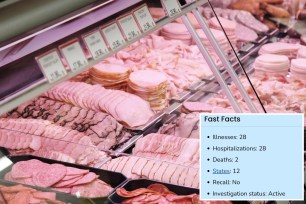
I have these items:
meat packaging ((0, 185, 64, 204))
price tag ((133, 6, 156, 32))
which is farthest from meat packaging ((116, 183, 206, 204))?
price tag ((133, 6, 156, 32))

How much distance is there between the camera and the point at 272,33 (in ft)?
14.0

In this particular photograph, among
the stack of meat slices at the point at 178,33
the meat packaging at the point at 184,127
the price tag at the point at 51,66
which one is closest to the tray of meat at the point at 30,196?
the price tag at the point at 51,66

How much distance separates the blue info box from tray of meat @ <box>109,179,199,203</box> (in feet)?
1.28

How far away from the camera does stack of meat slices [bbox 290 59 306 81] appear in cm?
361

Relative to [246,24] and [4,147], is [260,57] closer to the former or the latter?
[246,24]

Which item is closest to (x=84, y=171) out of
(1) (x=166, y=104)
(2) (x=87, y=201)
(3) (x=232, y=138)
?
→ (2) (x=87, y=201)

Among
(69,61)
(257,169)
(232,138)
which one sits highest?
(69,61)

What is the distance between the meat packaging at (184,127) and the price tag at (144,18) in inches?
40.1

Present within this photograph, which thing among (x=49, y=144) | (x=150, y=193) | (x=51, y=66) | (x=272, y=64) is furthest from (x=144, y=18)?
(x=272, y=64)

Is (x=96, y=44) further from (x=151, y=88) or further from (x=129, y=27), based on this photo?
(x=151, y=88)

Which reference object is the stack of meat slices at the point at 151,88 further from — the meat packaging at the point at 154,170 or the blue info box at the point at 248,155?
the blue info box at the point at 248,155

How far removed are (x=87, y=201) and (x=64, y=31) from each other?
70 cm

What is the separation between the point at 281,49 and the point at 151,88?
123 cm

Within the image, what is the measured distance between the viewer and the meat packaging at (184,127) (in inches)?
111
